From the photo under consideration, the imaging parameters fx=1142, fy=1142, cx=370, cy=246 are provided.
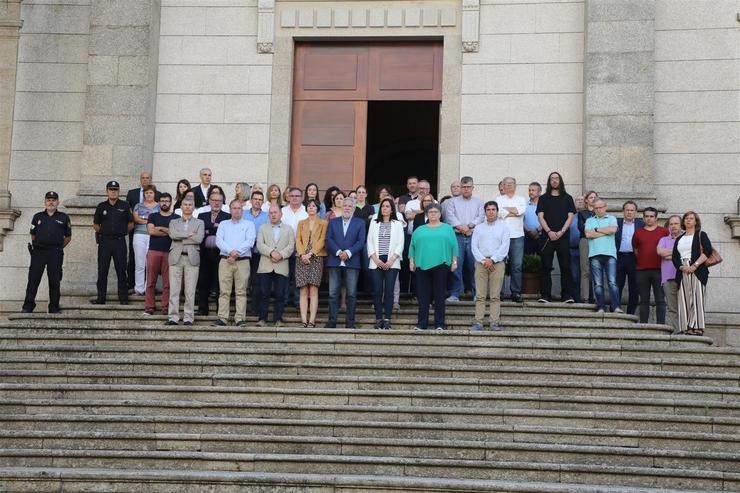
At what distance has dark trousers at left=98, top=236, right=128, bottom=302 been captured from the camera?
15.1 m

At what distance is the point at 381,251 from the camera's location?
45.8 feet

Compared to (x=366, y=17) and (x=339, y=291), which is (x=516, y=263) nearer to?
(x=339, y=291)

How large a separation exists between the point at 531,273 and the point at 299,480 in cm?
580

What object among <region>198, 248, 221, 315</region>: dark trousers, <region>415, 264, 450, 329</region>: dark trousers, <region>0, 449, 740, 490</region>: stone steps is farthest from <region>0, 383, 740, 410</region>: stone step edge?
<region>198, 248, 221, 315</region>: dark trousers

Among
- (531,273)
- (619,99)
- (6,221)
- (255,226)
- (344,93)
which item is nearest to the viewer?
(255,226)

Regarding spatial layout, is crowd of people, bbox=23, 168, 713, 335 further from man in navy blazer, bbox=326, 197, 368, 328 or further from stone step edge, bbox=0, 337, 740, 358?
stone step edge, bbox=0, 337, 740, 358

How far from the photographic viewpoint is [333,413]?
11.8 metres

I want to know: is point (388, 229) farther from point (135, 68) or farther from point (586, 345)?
point (135, 68)

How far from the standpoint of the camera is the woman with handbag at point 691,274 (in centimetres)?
1360

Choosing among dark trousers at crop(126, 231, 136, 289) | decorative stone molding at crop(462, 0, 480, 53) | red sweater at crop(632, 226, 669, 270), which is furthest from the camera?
decorative stone molding at crop(462, 0, 480, 53)

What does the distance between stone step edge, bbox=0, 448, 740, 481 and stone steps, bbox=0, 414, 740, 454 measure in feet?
1.04

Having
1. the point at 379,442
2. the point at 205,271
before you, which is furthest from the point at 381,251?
the point at 379,442

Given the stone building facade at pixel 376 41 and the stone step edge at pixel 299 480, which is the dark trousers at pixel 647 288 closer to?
the stone building facade at pixel 376 41

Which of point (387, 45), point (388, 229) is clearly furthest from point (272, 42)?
point (388, 229)
